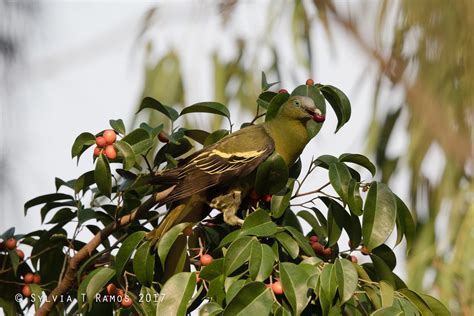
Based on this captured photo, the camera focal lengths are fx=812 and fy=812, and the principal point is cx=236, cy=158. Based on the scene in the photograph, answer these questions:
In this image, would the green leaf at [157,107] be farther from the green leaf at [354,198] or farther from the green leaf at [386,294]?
the green leaf at [386,294]

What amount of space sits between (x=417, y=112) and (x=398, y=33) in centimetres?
39

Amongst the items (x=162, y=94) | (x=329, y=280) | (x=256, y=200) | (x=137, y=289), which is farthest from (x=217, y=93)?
(x=329, y=280)

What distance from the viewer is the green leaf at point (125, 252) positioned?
1.93m

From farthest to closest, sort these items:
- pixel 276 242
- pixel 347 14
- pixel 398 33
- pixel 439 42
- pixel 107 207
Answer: pixel 347 14 < pixel 398 33 < pixel 439 42 < pixel 107 207 < pixel 276 242

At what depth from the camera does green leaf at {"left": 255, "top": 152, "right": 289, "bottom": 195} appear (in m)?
2.07

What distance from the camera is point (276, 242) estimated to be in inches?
75.2

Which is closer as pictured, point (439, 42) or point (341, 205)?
point (341, 205)

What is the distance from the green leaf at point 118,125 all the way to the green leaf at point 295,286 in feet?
1.85

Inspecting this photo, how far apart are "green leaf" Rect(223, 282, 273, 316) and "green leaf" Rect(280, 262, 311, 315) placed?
4 cm

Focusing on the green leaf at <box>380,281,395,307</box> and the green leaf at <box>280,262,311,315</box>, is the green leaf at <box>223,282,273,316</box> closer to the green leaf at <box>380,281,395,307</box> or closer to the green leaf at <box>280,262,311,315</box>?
the green leaf at <box>280,262,311,315</box>

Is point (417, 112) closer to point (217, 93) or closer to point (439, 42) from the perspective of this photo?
point (439, 42)

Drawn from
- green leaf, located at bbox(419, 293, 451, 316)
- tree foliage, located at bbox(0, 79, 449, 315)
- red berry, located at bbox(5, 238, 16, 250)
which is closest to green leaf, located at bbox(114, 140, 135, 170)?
tree foliage, located at bbox(0, 79, 449, 315)

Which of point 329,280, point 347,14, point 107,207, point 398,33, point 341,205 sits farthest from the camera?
point 347,14

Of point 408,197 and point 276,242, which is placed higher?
point 276,242
